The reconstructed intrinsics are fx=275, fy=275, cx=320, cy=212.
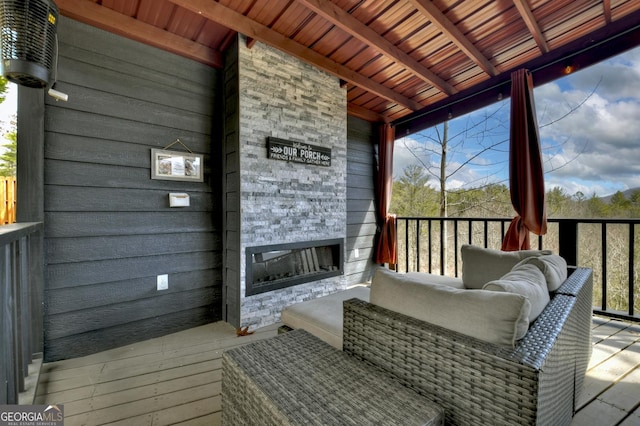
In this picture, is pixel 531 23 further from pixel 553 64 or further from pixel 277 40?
pixel 277 40

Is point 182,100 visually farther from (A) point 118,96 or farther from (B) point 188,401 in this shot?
(B) point 188,401

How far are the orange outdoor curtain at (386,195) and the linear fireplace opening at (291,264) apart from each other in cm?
114

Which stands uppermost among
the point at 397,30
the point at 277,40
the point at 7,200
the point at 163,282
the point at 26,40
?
the point at 397,30

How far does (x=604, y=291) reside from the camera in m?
2.74

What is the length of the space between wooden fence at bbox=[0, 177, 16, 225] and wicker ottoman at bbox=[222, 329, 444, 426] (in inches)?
67.4

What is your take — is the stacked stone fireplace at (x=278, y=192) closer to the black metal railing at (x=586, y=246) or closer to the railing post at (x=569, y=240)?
the black metal railing at (x=586, y=246)

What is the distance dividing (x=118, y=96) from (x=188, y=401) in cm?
228

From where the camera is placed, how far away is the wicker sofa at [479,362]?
0.77 meters

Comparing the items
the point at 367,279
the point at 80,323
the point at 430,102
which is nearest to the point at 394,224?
the point at 367,279

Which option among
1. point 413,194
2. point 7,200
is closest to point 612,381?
point 7,200

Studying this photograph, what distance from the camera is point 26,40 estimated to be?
1229 mm

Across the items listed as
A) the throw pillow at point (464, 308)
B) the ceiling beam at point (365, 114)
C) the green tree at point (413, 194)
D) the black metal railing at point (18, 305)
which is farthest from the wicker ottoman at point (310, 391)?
the green tree at point (413, 194)

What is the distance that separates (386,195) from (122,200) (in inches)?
131

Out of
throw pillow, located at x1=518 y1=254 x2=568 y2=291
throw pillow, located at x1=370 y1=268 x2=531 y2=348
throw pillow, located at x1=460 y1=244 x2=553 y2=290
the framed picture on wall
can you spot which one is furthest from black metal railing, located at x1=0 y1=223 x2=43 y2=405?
throw pillow, located at x1=460 y1=244 x2=553 y2=290
